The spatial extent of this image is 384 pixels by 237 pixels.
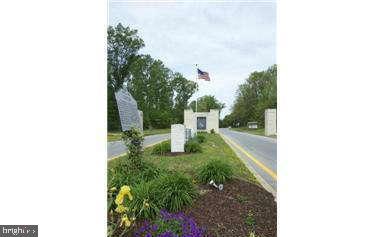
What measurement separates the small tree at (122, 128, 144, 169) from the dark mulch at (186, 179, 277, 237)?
623mm

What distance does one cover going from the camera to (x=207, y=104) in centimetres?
274

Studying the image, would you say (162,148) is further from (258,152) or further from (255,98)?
(255,98)

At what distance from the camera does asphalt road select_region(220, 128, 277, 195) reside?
8.65ft

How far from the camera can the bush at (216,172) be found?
296cm

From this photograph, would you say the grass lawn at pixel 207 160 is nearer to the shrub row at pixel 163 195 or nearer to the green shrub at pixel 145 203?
the shrub row at pixel 163 195

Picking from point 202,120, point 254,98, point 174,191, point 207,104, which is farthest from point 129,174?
point 254,98

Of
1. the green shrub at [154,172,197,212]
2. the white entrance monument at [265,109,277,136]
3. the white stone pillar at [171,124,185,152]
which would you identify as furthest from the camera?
the white stone pillar at [171,124,185,152]

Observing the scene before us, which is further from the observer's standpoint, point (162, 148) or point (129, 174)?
point (162, 148)

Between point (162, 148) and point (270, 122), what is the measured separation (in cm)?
101

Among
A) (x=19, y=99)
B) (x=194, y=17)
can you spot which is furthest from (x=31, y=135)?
(x=194, y=17)

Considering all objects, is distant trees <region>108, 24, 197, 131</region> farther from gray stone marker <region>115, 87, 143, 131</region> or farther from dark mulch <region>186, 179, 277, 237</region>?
dark mulch <region>186, 179, 277, 237</region>

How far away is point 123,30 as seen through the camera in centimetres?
258

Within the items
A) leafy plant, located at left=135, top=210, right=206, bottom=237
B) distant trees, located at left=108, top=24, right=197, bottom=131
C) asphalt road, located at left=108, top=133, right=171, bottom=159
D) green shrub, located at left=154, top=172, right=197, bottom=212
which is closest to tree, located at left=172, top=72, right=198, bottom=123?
distant trees, located at left=108, top=24, right=197, bottom=131
